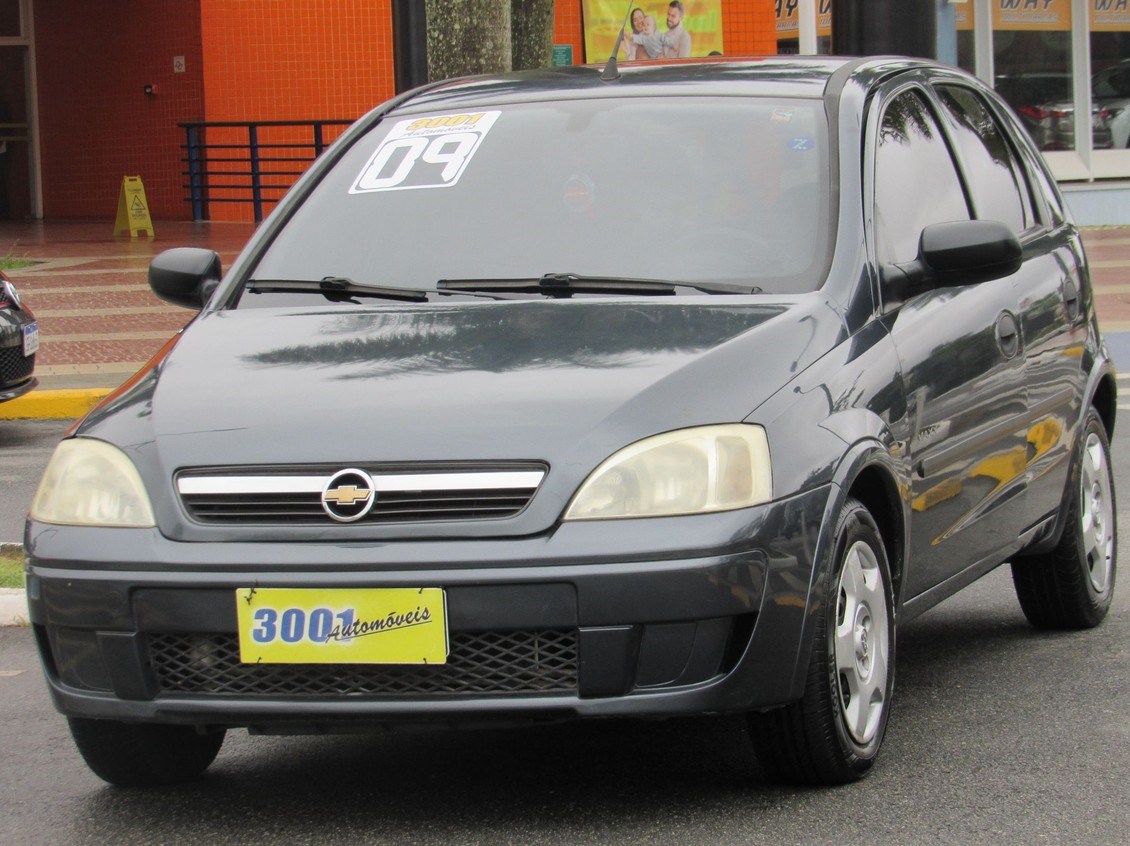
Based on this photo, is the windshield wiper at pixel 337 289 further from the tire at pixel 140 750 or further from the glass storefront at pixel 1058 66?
the glass storefront at pixel 1058 66

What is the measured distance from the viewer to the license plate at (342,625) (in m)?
3.41

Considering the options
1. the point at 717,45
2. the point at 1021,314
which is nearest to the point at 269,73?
the point at 717,45

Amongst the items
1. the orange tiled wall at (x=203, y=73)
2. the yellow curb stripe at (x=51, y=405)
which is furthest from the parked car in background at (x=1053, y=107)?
the yellow curb stripe at (x=51, y=405)

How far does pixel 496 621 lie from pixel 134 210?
73.8 ft

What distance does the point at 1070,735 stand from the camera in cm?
433

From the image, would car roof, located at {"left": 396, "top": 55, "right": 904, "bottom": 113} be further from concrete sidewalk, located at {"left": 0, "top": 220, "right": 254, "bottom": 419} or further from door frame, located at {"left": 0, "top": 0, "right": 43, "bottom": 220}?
door frame, located at {"left": 0, "top": 0, "right": 43, "bottom": 220}

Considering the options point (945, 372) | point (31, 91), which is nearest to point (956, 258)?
point (945, 372)

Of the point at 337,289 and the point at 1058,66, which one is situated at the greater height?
the point at 1058,66

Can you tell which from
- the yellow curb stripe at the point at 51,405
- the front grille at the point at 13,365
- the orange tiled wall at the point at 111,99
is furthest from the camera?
the orange tiled wall at the point at 111,99

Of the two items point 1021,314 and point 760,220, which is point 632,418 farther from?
point 1021,314

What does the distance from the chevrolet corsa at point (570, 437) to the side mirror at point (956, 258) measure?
13mm

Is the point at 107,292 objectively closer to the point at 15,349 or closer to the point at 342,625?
the point at 15,349

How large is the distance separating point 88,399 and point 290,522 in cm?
800

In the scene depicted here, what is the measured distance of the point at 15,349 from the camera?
406 inches
